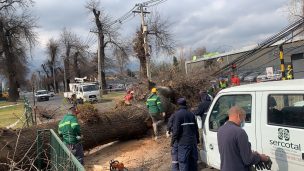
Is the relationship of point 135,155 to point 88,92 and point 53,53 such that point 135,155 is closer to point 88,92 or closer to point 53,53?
point 88,92

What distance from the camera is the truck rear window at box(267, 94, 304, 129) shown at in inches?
210

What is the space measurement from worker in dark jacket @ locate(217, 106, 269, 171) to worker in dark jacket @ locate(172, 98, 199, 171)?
2788mm

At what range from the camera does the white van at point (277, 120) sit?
17.4 feet

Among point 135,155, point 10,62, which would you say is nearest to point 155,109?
point 135,155

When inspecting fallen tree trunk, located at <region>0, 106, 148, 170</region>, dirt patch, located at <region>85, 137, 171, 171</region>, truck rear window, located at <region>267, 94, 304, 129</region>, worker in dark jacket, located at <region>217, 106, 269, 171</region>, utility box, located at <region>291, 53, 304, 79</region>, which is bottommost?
dirt patch, located at <region>85, 137, 171, 171</region>

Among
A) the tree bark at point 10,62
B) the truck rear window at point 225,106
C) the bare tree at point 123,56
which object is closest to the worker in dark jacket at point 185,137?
the truck rear window at point 225,106

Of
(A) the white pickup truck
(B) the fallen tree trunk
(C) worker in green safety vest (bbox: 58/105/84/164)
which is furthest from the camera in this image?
(A) the white pickup truck

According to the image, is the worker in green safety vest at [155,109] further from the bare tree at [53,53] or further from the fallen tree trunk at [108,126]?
the bare tree at [53,53]

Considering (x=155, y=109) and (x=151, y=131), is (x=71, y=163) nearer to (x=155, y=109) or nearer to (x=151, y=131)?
(x=155, y=109)

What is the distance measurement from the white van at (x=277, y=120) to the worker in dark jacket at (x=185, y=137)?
5.20 feet

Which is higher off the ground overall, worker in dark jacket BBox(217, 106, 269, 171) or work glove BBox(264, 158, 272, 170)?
worker in dark jacket BBox(217, 106, 269, 171)

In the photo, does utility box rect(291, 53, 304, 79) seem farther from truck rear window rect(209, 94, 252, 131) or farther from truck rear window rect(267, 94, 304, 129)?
truck rear window rect(267, 94, 304, 129)

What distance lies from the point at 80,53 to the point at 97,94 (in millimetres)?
43450

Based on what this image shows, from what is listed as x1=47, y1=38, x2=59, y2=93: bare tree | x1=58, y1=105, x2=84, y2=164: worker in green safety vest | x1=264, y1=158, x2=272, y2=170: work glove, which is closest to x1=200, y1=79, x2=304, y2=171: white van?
x1=264, y1=158, x2=272, y2=170: work glove
